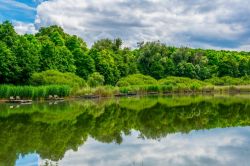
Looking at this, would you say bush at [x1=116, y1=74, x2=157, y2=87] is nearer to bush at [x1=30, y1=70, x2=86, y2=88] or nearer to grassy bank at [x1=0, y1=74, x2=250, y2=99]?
grassy bank at [x1=0, y1=74, x2=250, y2=99]

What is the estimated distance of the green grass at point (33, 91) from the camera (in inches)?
1188

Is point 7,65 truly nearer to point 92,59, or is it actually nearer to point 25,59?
point 25,59

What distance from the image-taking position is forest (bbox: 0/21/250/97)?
37062 millimetres

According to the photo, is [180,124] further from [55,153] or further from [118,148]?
[55,153]

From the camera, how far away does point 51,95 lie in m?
32.9

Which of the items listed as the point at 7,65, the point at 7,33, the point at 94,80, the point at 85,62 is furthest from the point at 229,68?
the point at 7,65

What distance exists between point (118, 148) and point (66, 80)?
26759 mm

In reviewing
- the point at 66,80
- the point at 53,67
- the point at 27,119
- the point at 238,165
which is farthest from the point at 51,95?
the point at 238,165

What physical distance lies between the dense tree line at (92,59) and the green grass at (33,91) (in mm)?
5234

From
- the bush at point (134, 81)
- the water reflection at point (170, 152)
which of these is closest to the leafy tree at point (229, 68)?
the bush at point (134, 81)

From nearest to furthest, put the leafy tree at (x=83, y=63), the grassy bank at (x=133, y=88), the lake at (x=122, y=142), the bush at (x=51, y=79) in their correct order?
the lake at (x=122, y=142) < the grassy bank at (x=133, y=88) < the bush at (x=51, y=79) < the leafy tree at (x=83, y=63)

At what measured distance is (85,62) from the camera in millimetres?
49312

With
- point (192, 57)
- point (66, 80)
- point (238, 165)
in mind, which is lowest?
point (238, 165)

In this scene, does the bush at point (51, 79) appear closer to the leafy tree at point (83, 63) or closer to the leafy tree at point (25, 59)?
the leafy tree at point (25, 59)
